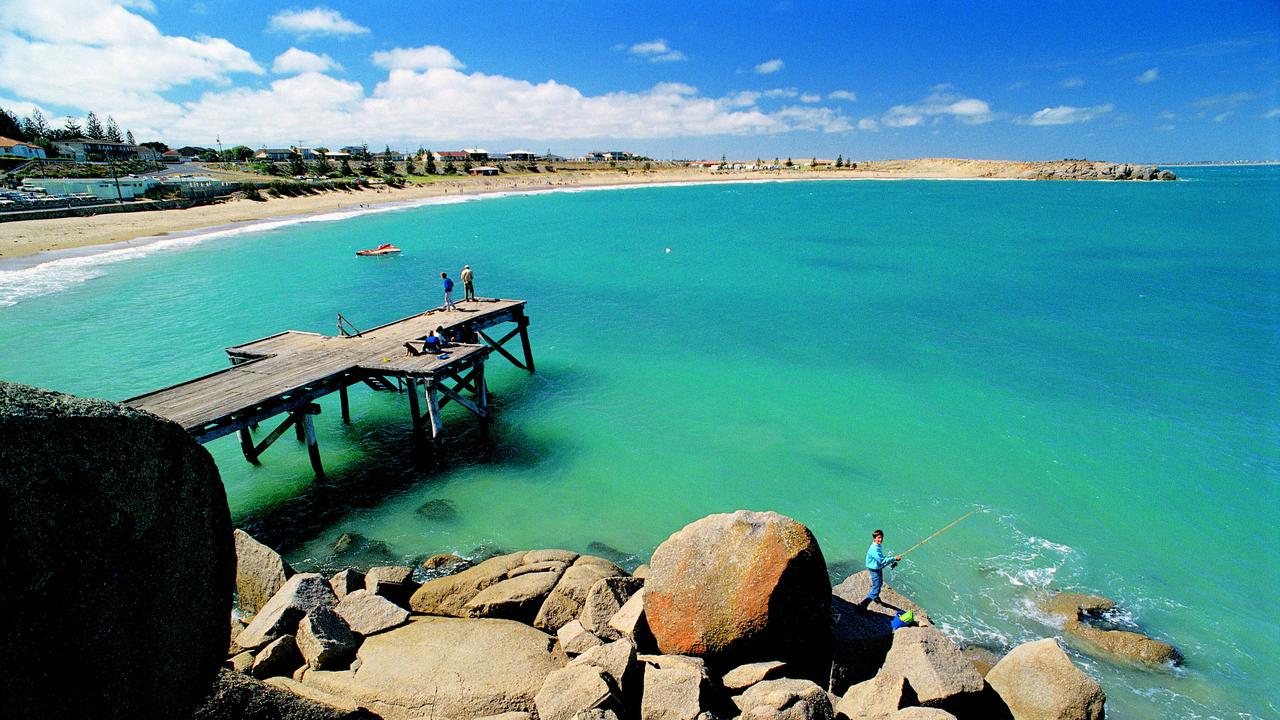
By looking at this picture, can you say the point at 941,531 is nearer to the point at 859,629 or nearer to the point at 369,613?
the point at 859,629

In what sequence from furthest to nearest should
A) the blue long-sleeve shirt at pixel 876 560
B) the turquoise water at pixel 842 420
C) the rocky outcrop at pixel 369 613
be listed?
the turquoise water at pixel 842 420, the blue long-sleeve shirt at pixel 876 560, the rocky outcrop at pixel 369 613

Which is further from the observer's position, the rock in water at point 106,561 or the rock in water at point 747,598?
the rock in water at point 747,598

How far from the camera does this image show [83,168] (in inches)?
4026

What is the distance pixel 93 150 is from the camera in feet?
428

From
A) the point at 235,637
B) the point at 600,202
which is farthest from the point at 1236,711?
the point at 600,202

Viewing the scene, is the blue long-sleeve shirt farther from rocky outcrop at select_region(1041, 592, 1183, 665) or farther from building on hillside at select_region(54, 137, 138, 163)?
building on hillside at select_region(54, 137, 138, 163)

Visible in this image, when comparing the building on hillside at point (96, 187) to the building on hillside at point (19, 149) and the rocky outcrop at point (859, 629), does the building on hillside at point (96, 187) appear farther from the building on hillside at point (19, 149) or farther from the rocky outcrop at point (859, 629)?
the rocky outcrop at point (859, 629)

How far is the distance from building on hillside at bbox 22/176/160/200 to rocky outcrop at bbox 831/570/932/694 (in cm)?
9800

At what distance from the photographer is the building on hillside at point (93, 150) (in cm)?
12406

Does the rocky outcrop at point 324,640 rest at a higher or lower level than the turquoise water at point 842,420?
higher

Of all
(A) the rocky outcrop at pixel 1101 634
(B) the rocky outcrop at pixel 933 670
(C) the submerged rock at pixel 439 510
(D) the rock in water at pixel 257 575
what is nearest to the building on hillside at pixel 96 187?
(C) the submerged rock at pixel 439 510

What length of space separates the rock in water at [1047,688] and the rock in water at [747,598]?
2554mm

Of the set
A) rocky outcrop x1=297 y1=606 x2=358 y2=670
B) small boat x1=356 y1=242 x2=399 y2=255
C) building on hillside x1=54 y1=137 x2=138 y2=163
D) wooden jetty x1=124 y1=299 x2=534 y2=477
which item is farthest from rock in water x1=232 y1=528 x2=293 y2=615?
building on hillside x1=54 y1=137 x2=138 y2=163

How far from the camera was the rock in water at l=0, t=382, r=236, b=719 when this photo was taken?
4.12m
